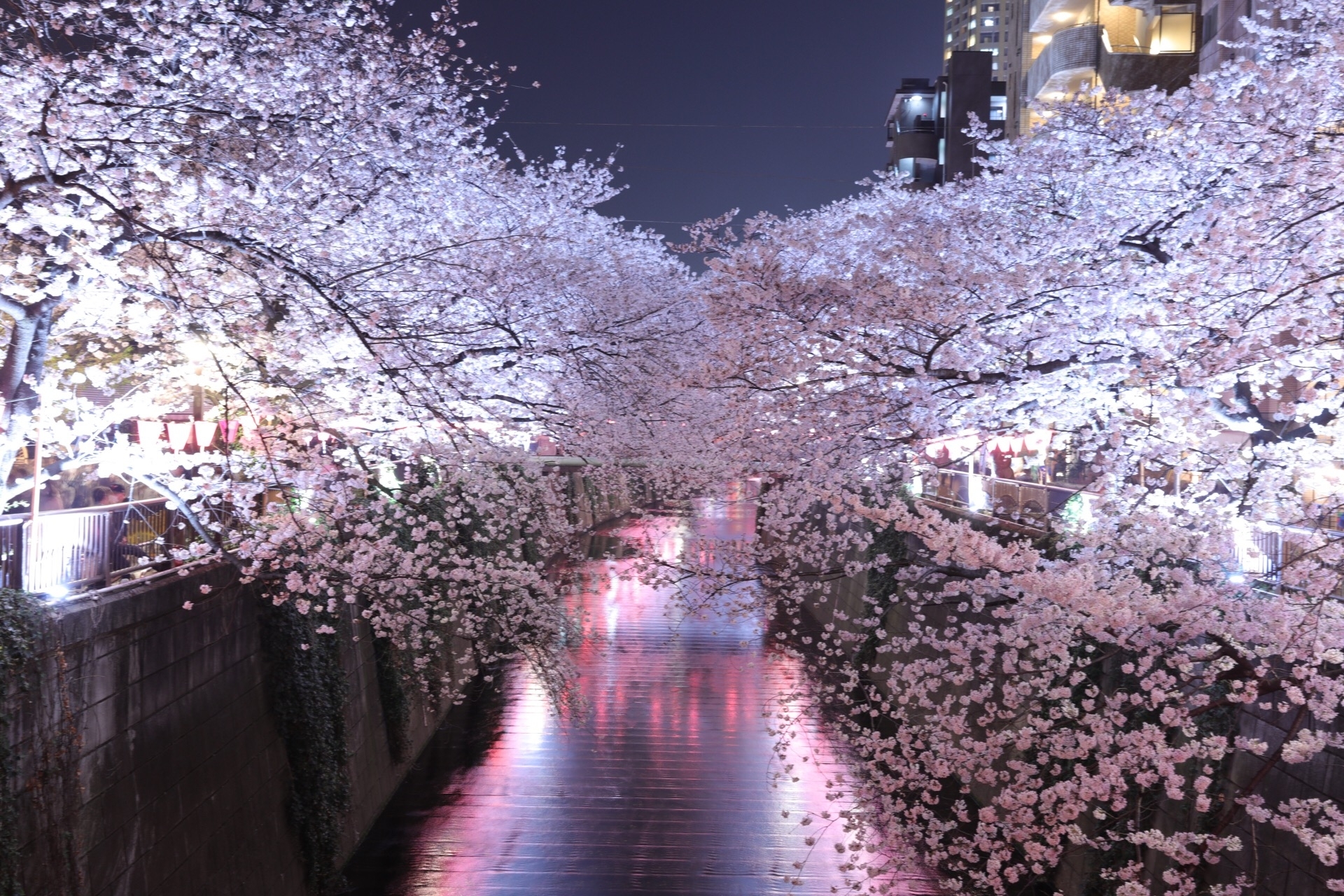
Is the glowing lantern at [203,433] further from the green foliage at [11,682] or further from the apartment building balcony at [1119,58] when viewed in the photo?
the apartment building balcony at [1119,58]

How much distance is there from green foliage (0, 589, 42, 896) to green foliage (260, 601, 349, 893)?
3795mm

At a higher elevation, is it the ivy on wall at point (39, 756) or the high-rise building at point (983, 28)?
the high-rise building at point (983, 28)

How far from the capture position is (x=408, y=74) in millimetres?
13484

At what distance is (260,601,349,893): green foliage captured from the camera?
30.1ft

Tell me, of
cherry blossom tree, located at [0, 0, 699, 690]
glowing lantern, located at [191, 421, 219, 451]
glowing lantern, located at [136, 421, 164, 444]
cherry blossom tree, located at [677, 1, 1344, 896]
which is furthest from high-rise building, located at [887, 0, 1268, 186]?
glowing lantern, located at [136, 421, 164, 444]

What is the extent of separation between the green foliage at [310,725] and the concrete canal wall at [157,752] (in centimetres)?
9

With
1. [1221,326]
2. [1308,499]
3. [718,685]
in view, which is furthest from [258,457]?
[718,685]

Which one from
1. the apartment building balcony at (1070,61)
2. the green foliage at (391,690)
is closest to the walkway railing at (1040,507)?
the green foliage at (391,690)

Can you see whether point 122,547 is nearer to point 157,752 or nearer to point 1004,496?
point 157,752

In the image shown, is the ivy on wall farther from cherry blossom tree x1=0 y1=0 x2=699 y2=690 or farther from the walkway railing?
the walkway railing

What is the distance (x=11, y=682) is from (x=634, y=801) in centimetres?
874

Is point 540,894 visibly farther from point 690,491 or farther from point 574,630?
point 690,491

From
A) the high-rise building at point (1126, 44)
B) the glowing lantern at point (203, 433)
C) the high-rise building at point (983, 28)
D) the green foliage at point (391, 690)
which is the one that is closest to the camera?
the glowing lantern at point (203, 433)

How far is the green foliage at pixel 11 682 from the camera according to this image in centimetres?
474
